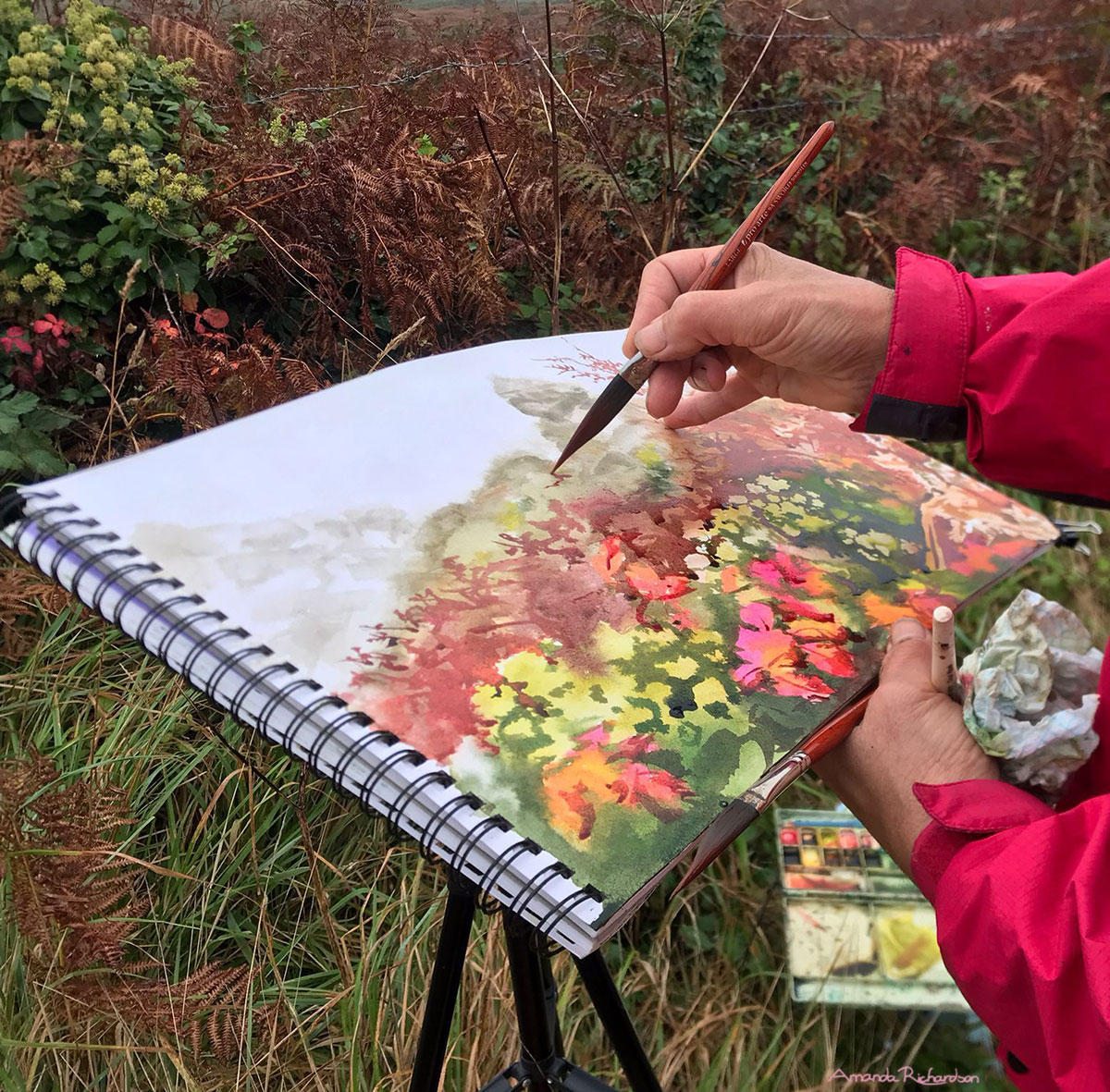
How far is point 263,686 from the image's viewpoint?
0.83 m

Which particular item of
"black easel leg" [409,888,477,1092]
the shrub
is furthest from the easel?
A: the shrub

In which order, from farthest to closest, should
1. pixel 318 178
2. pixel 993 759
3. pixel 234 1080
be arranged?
1. pixel 318 178
2. pixel 234 1080
3. pixel 993 759

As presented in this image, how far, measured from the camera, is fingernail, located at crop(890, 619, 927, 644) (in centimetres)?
106

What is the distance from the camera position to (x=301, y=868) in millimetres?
1717

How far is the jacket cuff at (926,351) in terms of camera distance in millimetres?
1144

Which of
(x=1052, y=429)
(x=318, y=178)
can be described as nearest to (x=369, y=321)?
(x=318, y=178)

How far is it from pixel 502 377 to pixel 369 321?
0.76 m

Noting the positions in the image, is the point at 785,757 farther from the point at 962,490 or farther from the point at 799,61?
the point at 799,61

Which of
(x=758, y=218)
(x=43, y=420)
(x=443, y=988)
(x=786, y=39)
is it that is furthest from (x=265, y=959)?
(x=786, y=39)

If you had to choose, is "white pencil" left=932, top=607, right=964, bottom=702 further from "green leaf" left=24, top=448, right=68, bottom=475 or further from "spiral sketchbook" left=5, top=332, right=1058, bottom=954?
"green leaf" left=24, top=448, right=68, bottom=475

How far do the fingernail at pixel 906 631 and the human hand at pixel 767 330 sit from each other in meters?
0.36

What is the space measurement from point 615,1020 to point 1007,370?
933 millimetres

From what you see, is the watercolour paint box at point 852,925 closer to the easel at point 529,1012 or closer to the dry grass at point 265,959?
the dry grass at point 265,959

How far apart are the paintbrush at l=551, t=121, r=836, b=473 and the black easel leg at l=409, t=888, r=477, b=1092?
1.80ft
